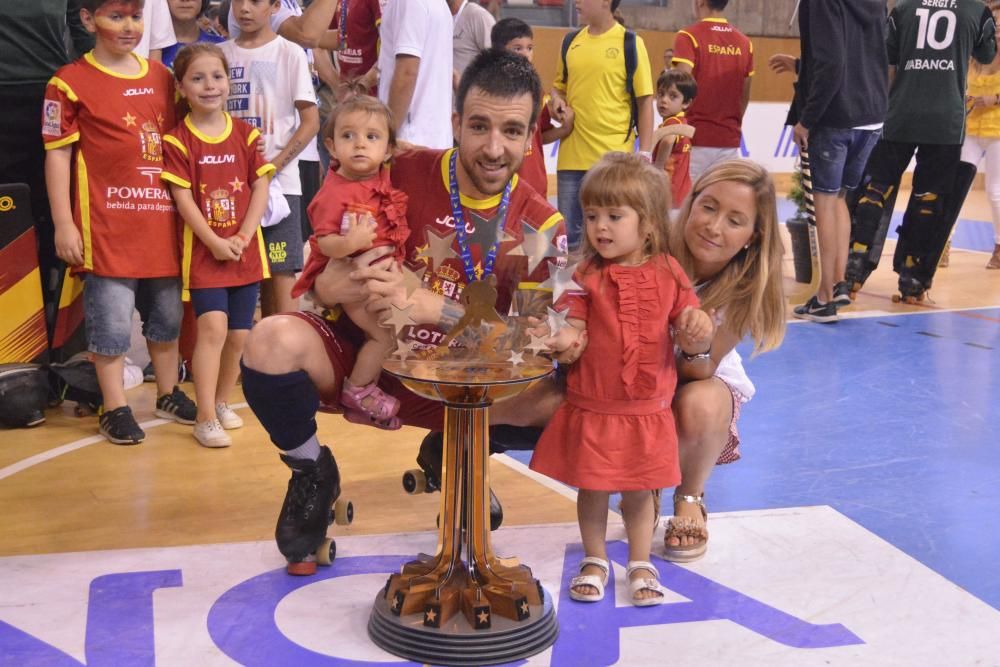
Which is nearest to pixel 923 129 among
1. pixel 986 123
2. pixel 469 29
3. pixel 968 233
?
pixel 986 123

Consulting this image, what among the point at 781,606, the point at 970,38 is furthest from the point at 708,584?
the point at 970,38

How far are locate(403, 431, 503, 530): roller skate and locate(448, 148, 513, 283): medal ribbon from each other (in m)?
0.70

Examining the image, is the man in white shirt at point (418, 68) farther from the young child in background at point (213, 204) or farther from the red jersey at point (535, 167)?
the young child in background at point (213, 204)

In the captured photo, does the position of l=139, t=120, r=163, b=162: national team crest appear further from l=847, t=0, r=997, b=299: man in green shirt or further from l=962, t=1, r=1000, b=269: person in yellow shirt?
l=962, t=1, r=1000, b=269: person in yellow shirt

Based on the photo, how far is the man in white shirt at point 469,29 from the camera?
571 centimetres

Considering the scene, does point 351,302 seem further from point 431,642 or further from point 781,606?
point 781,606

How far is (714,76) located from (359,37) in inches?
99.4

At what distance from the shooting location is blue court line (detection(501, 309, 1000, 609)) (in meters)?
3.30

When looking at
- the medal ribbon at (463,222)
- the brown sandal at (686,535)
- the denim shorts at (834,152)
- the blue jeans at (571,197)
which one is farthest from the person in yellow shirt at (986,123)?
the medal ribbon at (463,222)

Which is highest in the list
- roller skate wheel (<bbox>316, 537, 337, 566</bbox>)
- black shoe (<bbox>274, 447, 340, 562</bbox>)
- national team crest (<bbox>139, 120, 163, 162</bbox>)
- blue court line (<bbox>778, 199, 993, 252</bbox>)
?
national team crest (<bbox>139, 120, 163, 162</bbox>)

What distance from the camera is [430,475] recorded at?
3.26m

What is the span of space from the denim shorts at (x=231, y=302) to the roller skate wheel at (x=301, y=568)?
152 cm

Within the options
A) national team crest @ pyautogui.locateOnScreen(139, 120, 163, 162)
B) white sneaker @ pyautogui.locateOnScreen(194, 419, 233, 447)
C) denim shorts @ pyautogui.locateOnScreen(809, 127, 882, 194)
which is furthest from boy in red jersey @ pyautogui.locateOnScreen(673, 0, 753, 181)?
white sneaker @ pyautogui.locateOnScreen(194, 419, 233, 447)

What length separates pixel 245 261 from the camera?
4.16m
